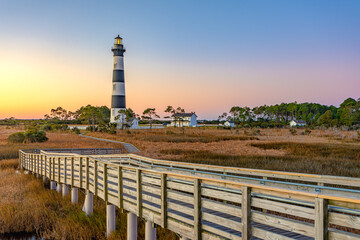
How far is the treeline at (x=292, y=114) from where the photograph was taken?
287ft

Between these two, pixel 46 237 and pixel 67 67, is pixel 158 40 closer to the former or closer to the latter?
pixel 67 67

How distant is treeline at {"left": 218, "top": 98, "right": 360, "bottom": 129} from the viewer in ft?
287

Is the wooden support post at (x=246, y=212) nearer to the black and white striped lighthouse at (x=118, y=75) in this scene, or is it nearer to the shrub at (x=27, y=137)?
the shrub at (x=27, y=137)

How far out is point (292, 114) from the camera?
460 ft

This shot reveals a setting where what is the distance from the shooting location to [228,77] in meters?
37.7

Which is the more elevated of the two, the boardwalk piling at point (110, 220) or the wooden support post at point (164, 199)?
the wooden support post at point (164, 199)

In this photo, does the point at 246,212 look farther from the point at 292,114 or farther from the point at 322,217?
the point at 292,114

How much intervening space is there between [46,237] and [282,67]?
28.2 metres

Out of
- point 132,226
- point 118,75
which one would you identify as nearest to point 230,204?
point 132,226

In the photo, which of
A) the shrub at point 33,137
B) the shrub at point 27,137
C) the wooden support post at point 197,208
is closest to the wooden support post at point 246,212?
the wooden support post at point 197,208

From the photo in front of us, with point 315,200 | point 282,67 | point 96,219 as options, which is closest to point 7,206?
point 96,219

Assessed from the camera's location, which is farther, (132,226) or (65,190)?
(65,190)

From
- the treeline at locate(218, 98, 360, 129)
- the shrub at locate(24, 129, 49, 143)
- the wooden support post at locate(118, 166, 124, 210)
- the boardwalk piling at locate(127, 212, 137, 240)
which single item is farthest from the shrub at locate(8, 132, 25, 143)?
the treeline at locate(218, 98, 360, 129)

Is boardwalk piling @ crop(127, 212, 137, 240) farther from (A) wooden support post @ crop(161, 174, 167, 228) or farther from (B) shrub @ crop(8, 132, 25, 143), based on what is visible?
(B) shrub @ crop(8, 132, 25, 143)
